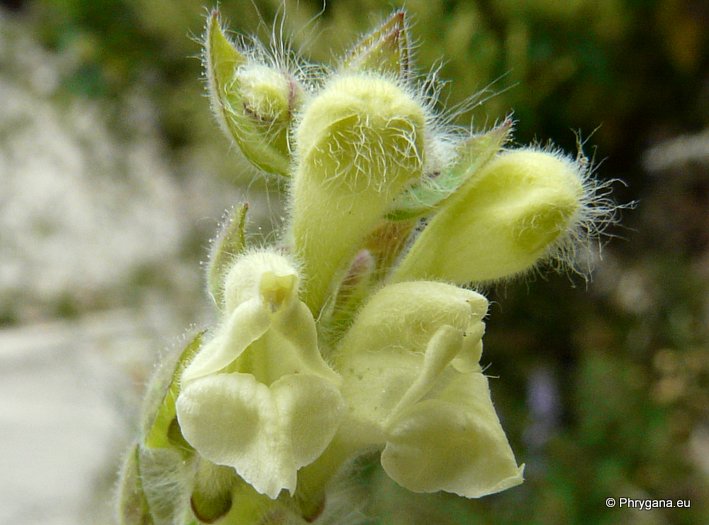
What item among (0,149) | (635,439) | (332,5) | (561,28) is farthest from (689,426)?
(0,149)

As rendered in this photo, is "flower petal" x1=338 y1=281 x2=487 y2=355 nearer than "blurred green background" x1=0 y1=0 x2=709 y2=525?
Yes

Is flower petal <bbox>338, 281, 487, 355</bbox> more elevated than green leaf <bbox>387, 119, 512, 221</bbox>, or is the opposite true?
green leaf <bbox>387, 119, 512, 221</bbox>

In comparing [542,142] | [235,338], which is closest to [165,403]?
[235,338]

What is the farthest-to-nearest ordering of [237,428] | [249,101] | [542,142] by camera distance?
[542,142] → [249,101] → [237,428]

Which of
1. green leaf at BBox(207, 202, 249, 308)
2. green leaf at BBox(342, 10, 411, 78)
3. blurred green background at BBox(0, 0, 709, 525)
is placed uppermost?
green leaf at BBox(342, 10, 411, 78)

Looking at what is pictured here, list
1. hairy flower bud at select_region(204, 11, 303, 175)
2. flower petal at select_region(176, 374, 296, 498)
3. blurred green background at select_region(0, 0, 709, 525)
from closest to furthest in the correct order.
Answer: flower petal at select_region(176, 374, 296, 498) → hairy flower bud at select_region(204, 11, 303, 175) → blurred green background at select_region(0, 0, 709, 525)

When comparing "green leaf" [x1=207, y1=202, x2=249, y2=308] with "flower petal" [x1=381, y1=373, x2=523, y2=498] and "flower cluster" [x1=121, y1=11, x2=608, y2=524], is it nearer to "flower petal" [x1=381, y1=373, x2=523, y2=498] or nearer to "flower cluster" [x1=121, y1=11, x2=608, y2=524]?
"flower cluster" [x1=121, y1=11, x2=608, y2=524]

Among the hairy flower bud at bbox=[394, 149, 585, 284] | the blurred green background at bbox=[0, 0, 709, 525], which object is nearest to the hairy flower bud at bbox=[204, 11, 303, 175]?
the hairy flower bud at bbox=[394, 149, 585, 284]

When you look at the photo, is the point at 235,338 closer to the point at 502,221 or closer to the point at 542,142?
the point at 502,221
